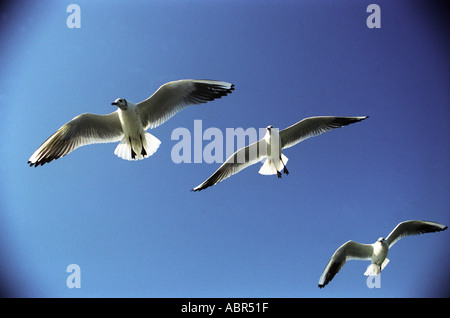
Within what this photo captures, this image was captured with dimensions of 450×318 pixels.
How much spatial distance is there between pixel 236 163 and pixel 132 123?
1448 mm

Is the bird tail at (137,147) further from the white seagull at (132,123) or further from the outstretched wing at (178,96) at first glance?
the outstretched wing at (178,96)

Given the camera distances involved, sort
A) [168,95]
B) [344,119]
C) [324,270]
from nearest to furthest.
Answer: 1. [168,95]
2. [344,119]
3. [324,270]

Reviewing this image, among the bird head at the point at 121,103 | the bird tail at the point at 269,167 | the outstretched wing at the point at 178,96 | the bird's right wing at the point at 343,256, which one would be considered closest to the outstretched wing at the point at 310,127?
the bird tail at the point at 269,167

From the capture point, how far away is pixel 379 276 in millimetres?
5570

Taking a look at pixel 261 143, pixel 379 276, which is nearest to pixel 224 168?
pixel 261 143

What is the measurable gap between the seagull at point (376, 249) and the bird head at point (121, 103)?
10.6 feet

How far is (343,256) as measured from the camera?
5539mm

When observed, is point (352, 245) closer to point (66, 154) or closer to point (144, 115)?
point (144, 115)

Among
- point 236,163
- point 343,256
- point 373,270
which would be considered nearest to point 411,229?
point 373,270

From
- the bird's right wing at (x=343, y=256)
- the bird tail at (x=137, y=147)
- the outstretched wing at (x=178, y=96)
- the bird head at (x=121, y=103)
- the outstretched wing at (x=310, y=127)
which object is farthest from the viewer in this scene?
the bird's right wing at (x=343, y=256)

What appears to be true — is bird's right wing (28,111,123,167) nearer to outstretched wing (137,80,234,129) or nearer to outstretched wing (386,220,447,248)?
outstretched wing (137,80,234,129)

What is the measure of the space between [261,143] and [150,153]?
1.36 meters

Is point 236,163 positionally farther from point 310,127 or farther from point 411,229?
point 411,229

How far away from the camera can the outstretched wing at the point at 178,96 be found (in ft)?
14.5
